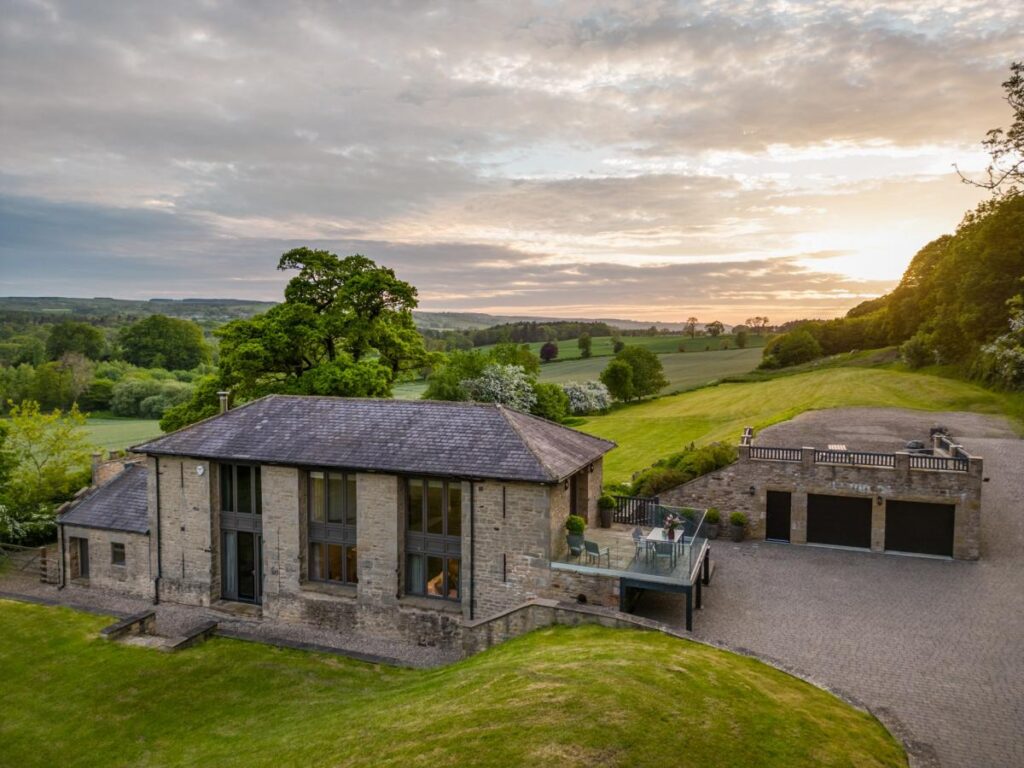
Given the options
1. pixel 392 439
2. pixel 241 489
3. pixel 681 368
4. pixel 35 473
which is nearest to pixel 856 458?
pixel 392 439

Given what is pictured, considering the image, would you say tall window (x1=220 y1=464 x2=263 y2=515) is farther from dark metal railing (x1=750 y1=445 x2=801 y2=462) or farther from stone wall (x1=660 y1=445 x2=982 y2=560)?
dark metal railing (x1=750 y1=445 x2=801 y2=462)

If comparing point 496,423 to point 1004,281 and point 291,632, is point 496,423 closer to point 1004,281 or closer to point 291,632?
point 291,632

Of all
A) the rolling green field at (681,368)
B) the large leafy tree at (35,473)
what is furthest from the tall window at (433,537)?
the rolling green field at (681,368)

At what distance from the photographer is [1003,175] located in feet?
48.9

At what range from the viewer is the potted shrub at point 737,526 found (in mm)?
26016

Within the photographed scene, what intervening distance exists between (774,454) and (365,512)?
655 inches

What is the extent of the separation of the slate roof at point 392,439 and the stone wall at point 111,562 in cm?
466

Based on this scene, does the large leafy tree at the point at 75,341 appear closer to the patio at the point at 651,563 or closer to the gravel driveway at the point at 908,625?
the patio at the point at 651,563

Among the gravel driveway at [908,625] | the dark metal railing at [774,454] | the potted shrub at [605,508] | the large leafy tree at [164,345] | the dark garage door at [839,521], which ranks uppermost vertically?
the large leafy tree at [164,345]

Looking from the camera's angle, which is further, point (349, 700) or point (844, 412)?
point (844, 412)

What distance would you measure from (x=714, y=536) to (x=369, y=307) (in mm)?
22469

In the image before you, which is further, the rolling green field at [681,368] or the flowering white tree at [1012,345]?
the rolling green field at [681,368]

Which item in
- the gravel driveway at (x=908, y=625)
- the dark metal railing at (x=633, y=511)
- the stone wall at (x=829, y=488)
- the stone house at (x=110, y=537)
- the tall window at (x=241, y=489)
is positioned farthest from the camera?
the dark metal railing at (x=633, y=511)

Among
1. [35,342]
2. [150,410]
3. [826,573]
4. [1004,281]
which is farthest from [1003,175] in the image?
[35,342]
